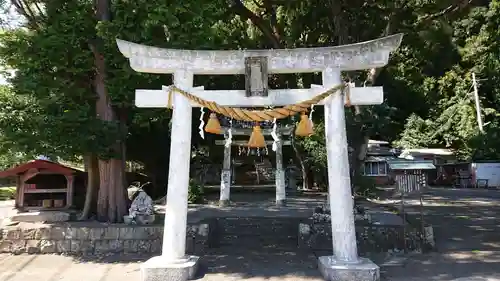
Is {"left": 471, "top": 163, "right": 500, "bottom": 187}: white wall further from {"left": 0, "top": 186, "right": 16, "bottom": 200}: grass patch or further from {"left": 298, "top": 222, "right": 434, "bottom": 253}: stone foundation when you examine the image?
{"left": 0, "top": 186, "right": 16, "bottom": 200}: grass patch

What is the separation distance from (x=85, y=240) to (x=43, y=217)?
190cm

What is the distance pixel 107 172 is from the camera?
31.2 ft

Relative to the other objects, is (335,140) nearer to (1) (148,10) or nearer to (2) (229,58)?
(2) (229,58)

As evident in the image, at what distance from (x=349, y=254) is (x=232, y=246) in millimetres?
3787

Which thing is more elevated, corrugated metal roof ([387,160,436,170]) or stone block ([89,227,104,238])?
corrugated metal roof ([387,160,436,170])

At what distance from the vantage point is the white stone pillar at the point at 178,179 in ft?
21.1

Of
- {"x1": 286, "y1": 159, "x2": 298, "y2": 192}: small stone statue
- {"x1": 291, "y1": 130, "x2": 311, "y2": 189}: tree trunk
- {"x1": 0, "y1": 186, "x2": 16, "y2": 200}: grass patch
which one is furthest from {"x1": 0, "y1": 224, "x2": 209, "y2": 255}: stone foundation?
{"x1": 0, "y1": 186, "x2": 16, "y2": 200}: grass patch

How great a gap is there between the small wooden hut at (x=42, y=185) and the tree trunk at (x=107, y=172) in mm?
1271

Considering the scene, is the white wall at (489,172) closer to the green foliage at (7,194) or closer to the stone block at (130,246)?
the stone block at (130,246)

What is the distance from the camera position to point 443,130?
30.6 meters

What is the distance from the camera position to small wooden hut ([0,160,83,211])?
9.88 metres

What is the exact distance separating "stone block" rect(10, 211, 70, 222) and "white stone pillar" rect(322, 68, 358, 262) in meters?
6.73

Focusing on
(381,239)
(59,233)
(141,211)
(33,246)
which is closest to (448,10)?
(381,239)

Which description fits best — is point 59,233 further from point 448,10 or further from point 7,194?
point 7,194
